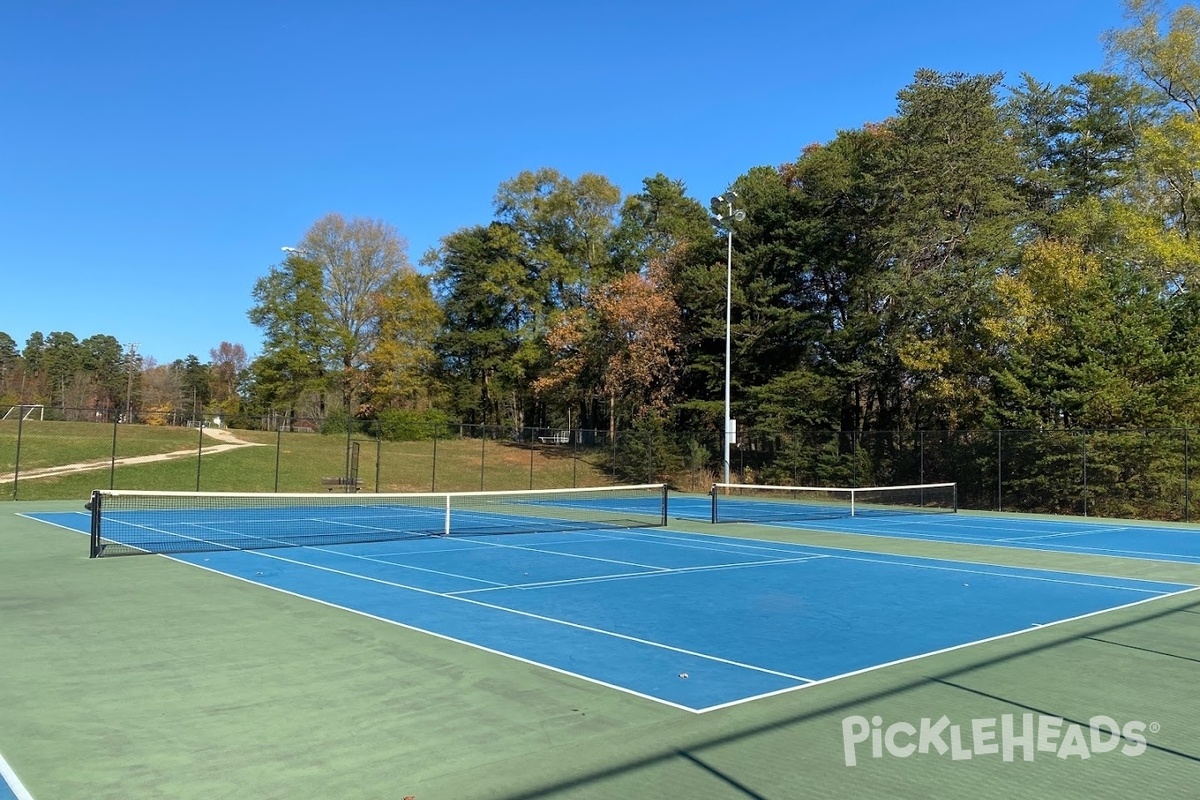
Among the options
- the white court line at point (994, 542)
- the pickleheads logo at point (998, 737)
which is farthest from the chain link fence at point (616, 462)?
the pickleheads logo at point (998, 737)

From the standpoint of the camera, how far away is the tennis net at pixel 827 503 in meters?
23.8

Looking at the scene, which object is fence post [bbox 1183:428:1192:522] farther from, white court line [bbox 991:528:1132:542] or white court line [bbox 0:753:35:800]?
white court line [bbox 0:753:35:800]

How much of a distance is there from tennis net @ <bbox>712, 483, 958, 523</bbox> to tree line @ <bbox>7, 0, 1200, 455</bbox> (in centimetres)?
371

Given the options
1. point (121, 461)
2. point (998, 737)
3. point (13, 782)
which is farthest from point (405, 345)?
point (998, 737)

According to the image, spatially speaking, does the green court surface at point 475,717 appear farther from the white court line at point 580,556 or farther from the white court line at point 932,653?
the white court line at point 580,556

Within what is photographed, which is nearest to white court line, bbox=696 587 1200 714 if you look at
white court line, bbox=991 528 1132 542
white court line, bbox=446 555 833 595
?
white court line, bbox=446 555 833 595

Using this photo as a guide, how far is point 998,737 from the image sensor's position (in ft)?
16.5

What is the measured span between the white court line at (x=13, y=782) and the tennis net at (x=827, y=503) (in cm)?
1716

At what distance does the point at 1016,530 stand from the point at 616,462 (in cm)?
2225

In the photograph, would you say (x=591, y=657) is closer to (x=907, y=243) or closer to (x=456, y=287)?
(x=907, y=243)

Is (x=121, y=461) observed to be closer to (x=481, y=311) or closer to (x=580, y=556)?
(x=580, y=556)

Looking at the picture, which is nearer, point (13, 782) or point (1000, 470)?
point (13, 782)

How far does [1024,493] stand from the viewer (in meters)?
28.9

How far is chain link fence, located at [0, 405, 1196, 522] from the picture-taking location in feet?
87.5
